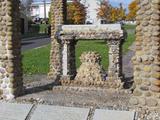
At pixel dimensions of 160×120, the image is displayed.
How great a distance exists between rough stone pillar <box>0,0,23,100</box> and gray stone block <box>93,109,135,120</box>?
3288mm

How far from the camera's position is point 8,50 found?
11953mm

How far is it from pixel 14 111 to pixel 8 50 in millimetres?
2579

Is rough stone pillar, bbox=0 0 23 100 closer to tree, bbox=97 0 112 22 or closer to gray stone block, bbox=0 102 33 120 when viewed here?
gray stone block, bbox=0 102 33 120

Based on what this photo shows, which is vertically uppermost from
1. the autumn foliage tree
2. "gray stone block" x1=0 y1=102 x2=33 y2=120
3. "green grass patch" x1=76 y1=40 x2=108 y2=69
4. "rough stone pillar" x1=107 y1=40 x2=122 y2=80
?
the autumn foliage tree

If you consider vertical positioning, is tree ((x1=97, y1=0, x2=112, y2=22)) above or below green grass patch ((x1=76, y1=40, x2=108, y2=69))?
above

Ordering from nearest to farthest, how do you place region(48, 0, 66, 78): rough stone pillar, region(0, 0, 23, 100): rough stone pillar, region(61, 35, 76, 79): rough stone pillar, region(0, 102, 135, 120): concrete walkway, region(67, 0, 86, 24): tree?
region(0, 102, 135, 120): concrete walkway → region(0, 0, 23, 100): rough stone pillar → region(61, 35, 76, 79): rough stone pillar → region(48, 0, 66, 78): rough stone pillar → region(67, 0, 86, 24): tree

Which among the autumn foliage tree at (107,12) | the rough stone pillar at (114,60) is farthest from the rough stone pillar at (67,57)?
the autumn foliage tree at (107,12)

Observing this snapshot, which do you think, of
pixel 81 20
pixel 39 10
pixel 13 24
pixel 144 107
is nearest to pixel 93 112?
pixel 144 107

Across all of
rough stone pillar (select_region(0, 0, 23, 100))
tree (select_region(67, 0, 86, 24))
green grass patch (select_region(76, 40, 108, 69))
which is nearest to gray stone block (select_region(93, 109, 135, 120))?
rough stone pillar (select_region(0, 0, 23, 100))

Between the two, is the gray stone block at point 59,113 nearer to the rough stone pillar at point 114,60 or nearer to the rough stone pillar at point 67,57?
the rough stone pillar at point 114,60

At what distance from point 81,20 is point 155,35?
4425 centimetres

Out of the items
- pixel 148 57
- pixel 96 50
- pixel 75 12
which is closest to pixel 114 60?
pixel 148 57

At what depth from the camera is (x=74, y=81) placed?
13703 mm

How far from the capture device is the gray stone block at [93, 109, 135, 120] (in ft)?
30.0
